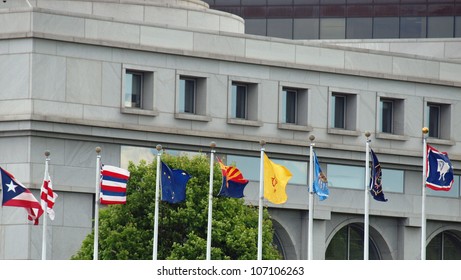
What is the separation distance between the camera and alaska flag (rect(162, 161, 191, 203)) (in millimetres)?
73062

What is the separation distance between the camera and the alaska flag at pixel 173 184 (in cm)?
7306

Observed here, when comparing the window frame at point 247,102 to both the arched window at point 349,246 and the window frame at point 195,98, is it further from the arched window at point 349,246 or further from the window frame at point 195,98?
the arched window at point 349,246

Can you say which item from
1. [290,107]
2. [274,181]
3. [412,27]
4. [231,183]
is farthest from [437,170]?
[412,27]

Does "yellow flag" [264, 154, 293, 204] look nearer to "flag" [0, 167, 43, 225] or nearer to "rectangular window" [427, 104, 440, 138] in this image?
"flag" [0, 167, 43, 225]

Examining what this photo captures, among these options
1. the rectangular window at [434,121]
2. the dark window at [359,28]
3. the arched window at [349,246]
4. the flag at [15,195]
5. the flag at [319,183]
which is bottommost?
the arched window at [349,246]

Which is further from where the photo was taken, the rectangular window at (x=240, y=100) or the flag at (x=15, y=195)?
the rectangular window at (x=240, y=100)

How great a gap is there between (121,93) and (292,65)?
985 cm

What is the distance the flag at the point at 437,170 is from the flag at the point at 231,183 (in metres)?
7.37

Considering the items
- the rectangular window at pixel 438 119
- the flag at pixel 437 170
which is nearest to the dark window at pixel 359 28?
the rectangular window at pixel 438 119

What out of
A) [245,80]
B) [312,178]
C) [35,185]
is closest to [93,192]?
[35,185]

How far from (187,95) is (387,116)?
12.1 m

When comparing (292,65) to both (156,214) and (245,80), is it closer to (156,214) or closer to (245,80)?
(245,80)

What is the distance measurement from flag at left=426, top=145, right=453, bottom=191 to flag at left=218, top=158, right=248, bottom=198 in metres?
7.37

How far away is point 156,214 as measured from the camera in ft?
242
